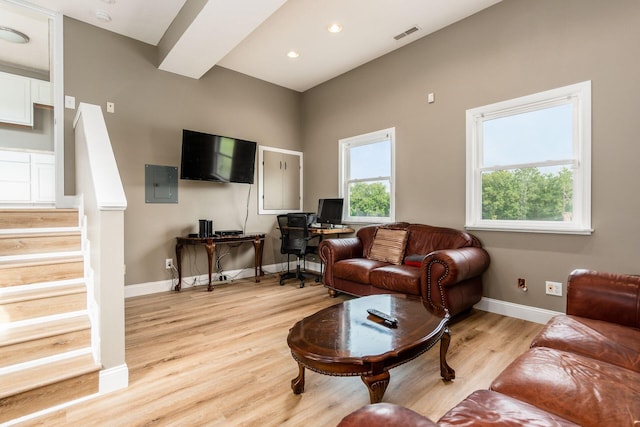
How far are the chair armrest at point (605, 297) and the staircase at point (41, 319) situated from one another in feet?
9.32

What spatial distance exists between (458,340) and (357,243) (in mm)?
1705

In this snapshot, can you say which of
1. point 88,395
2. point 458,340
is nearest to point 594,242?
point 458,340

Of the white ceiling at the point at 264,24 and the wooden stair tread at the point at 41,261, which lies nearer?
the wooden stair tread at the point at 41,261

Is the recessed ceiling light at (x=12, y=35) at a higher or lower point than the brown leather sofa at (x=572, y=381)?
higher

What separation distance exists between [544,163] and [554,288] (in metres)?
1.16

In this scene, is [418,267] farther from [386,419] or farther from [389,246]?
[386,419]

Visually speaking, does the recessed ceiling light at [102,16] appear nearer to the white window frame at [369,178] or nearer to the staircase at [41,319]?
the staircase at [41,319]

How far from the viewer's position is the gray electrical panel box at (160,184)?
152 inches

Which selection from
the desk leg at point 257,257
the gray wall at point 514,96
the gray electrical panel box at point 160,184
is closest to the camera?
the gray wall at point 514,96

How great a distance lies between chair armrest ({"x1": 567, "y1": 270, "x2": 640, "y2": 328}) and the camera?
1628 millimetres

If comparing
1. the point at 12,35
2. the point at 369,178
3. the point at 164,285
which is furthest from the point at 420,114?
the point at 12,35

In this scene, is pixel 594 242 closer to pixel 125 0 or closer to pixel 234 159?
pixel 234 159

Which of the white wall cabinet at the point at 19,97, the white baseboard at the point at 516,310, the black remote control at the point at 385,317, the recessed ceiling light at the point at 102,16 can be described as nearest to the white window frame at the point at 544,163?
the white baseboard at the point at 516,310

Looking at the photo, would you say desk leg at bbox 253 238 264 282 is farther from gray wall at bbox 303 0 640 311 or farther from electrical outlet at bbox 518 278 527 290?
electrical outlet at bbox 518 278 527 290
